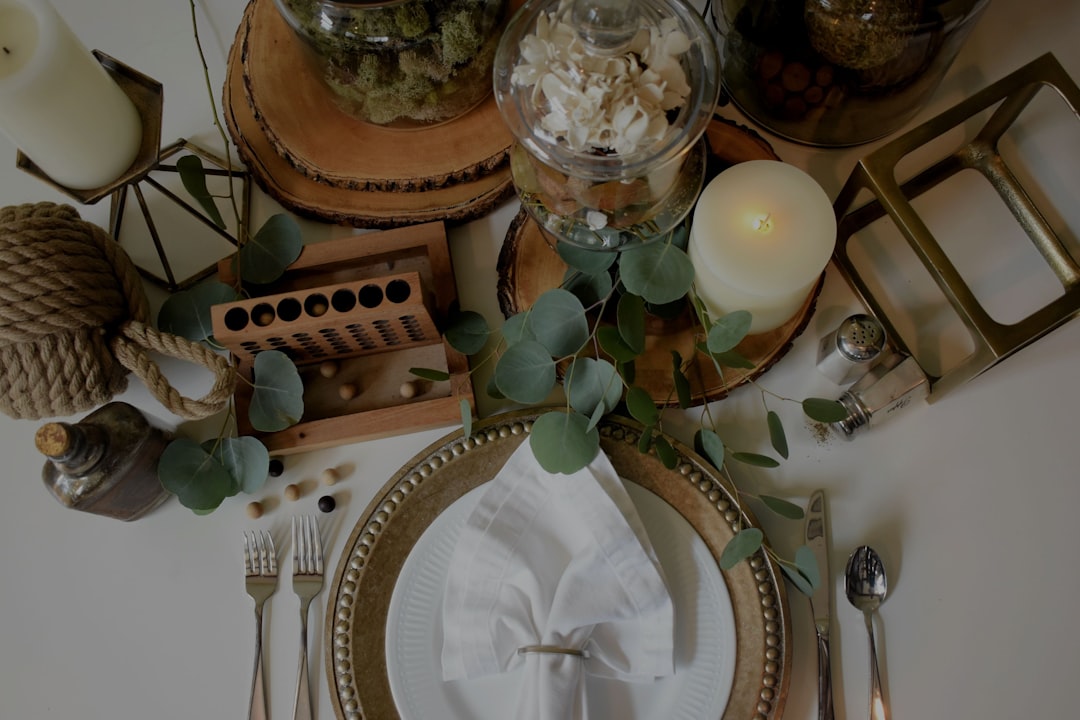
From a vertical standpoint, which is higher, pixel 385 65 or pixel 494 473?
pixel 385 65

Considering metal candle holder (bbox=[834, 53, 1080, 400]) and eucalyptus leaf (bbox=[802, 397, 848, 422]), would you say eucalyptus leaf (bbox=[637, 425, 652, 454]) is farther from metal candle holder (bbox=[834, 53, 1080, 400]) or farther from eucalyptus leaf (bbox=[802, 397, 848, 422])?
metal candle holder (bbox=[834, 53, 1080, 400])

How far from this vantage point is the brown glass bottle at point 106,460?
68 centimetres

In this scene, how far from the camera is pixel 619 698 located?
72cm

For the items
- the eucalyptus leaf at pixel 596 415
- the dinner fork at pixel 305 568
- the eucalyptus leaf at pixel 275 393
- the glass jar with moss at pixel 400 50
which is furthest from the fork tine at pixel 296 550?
the glass jar with moss at pixel 400 50

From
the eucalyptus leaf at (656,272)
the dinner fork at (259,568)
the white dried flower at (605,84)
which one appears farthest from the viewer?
the dinner fork at (259,568)

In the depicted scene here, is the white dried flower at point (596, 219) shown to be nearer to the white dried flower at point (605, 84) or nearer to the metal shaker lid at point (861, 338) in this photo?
the white dried flower at point (605, 84)

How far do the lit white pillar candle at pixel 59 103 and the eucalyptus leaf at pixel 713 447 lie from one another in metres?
0.60

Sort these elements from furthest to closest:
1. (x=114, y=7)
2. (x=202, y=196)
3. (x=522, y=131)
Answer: (x=114, y=7), (x=202, y=196), (x=522, y=131)

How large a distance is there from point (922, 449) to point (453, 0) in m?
0.62

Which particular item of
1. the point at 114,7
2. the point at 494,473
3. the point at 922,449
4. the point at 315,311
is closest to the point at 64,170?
the point at 315,311

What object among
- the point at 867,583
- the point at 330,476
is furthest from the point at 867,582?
the point at 330,476

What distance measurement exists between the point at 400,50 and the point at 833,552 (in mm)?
627

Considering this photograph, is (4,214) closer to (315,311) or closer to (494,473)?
(315,311)

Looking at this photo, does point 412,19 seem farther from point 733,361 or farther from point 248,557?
point 248,557
